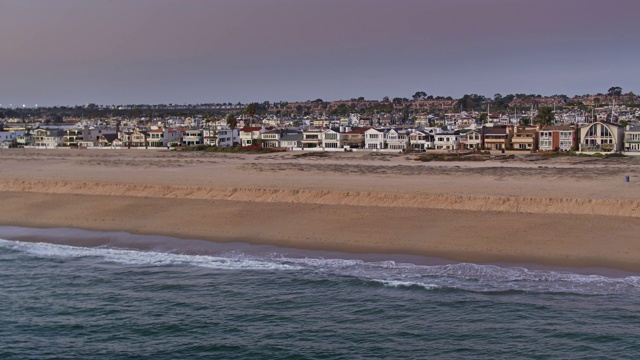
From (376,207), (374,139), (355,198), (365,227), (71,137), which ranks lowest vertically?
(365,227)

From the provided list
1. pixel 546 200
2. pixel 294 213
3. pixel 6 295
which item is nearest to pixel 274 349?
pixel 6 295

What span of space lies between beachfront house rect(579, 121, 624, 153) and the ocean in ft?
144

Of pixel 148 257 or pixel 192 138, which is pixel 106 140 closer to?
pixel 192 138

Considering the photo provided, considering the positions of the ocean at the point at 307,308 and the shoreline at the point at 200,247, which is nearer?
the ocean at the point at 307,308

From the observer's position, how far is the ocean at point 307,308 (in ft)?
48.2

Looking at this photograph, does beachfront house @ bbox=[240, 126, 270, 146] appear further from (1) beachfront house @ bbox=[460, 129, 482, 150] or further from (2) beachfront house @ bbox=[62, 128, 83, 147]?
(2) beachfront house @ bbox=[62, 128, 83, 147]

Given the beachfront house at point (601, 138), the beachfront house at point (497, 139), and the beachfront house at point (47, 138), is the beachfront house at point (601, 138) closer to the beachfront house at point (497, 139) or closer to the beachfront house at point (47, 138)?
the beachfront house at point (497, 139)

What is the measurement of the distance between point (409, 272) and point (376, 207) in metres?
9.66

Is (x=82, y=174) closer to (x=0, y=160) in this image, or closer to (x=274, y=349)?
(x=0, y=160)

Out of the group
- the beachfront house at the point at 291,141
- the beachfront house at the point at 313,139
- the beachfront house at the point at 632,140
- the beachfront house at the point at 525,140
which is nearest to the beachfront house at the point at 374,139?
the beachfront house at the point at 313,139

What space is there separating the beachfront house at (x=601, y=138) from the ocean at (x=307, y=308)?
144 ft

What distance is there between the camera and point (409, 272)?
20016 millimetres

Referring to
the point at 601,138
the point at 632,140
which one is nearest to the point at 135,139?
the point at 601,138

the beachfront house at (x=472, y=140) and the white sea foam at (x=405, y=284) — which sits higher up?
the beachfront house at (x=472, y=140)
